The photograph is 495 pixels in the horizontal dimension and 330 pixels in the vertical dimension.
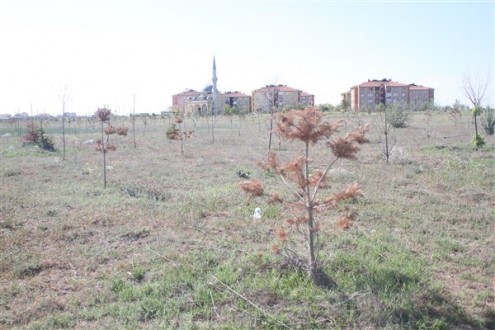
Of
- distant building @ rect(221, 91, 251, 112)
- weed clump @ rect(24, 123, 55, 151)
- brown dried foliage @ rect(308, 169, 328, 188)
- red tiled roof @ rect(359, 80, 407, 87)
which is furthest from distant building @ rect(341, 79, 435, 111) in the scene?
brown dried foliage @ rect(308, 169, 328, 188)

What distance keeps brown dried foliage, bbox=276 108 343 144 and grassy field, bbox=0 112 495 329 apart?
166 cm

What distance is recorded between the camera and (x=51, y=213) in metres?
7.79

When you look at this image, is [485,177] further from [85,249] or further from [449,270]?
[85,249]

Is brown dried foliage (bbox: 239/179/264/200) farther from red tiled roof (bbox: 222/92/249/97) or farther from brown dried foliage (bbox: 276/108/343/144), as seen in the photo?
red tiled roof (bbox: 222/92/249/97)

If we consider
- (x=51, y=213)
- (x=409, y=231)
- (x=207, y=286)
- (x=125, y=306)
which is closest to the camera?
(x=125, y=306)

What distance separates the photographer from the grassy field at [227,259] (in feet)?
13.6

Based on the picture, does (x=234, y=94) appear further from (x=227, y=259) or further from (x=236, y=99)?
(x=227, y=259)

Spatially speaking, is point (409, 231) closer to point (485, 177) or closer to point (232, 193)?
point (232, 193)

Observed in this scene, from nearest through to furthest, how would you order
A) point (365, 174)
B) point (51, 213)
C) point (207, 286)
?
point (207, 286) → point (51, 213) → point (365, 174)

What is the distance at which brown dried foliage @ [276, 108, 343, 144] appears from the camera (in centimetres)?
453

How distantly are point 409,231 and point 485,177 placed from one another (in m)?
5.43

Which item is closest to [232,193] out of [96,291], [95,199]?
[95,199]

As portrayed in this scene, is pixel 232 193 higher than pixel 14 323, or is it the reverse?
pixel 232 193

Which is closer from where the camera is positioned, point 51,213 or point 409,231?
point 409,231
